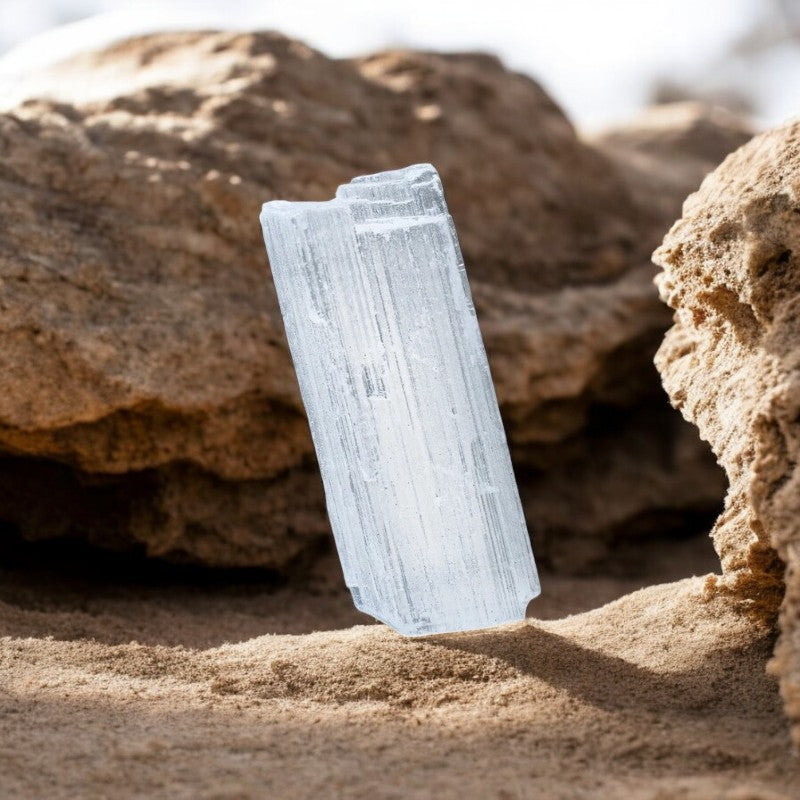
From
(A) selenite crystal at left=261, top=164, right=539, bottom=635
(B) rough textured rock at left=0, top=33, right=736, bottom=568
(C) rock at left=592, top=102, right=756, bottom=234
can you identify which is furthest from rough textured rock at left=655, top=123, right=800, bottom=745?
(C) rock at left=592, top=102, right=756, bottom=234

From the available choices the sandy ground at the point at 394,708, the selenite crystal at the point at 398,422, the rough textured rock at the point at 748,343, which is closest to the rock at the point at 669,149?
the rough textured rock at the point at 748,343

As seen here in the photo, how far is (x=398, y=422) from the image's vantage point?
2033 millimetres

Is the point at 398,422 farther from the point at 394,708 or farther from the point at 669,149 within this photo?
the point at 669,149

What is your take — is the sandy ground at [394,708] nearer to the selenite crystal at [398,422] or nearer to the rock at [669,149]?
the selenite crystal at [398,422]

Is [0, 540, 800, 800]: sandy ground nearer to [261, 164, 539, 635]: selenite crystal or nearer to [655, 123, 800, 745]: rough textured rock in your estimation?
[261, 164, 539, 635]: selenite crystal

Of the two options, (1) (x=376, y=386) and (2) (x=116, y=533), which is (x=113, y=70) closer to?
(2) (x=116, y=533)

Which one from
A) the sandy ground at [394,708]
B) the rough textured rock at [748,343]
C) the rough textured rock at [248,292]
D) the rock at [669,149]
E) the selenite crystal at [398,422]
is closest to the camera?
the sandy ground at [394,708]

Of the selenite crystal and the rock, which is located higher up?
the rock

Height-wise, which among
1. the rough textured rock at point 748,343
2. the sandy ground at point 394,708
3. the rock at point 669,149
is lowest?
the sandy ground at point 394,708

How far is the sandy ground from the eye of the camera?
149cm

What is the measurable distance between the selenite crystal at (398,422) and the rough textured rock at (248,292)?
2.34ft

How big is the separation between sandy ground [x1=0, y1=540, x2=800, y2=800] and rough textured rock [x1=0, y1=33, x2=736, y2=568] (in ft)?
1.51

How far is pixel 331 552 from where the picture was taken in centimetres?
316

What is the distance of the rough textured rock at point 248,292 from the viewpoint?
8.51 feet
